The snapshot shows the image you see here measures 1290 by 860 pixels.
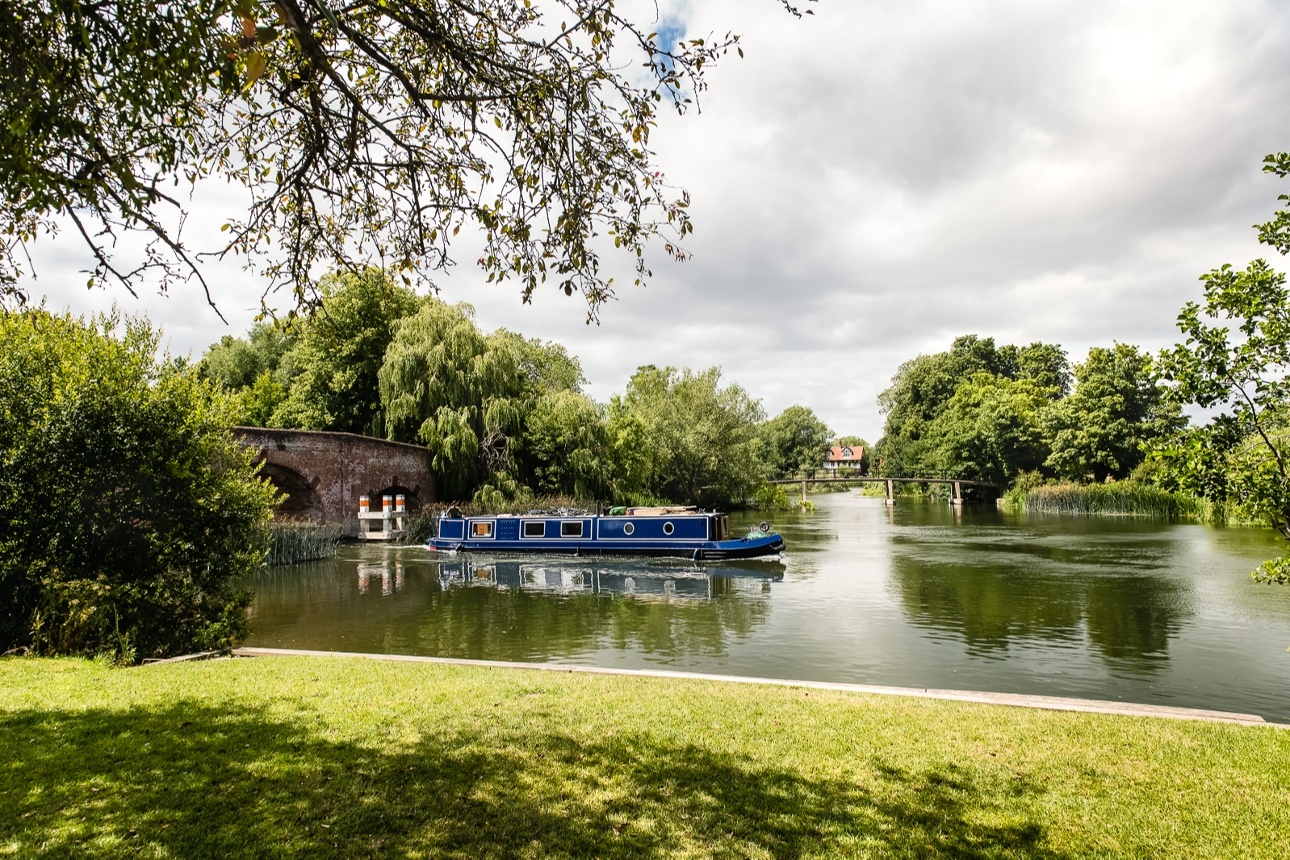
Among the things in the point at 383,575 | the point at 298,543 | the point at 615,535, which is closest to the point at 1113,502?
the point at 615,535

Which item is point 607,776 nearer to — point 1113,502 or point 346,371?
point 346,371

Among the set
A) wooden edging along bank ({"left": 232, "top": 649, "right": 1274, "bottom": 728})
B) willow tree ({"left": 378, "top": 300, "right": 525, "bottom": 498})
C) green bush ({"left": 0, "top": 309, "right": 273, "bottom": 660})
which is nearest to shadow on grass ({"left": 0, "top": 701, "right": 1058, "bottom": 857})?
wooden edging along bank ({"left": 232, "top": 649, "right": 1274, "bottom": 728})

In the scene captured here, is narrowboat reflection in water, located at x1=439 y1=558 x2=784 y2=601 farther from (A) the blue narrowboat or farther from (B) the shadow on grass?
(B) the shadow on grass

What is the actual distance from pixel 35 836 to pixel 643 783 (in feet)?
10.0

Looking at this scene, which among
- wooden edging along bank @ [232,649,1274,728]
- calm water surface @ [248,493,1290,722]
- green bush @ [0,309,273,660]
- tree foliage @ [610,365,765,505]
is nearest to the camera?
wooden edging along bank @ [232,649,1274,728]

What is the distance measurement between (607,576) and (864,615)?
25.8 feet

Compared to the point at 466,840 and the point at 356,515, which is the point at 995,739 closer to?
the point at 466,840

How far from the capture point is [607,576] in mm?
19641

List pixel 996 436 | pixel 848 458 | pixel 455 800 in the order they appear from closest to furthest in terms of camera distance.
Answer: pixel 455 800, pixel 996 436, pixel 848 458

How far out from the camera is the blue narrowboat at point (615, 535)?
21.8 m

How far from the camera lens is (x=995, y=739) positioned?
17.0ft

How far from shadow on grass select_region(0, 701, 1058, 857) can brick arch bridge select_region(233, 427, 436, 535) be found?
2182 centimetres

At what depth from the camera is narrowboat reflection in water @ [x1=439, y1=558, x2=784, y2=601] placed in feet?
57.2

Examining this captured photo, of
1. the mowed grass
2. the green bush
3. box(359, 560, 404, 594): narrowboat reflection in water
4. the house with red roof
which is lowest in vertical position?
box(359, 560, 404, 594): narrowboat reflection in water
